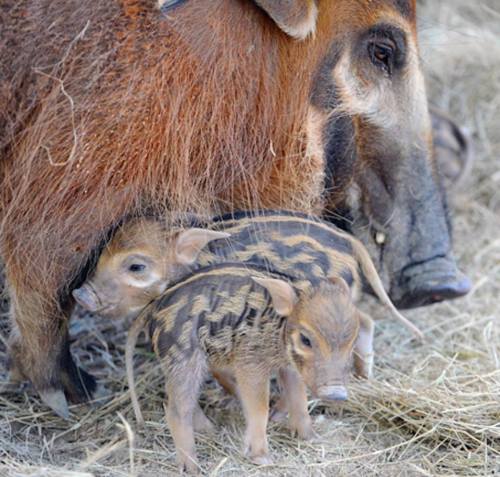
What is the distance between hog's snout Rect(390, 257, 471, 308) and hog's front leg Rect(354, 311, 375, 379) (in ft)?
0.78

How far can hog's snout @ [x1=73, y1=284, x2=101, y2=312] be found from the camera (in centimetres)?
302

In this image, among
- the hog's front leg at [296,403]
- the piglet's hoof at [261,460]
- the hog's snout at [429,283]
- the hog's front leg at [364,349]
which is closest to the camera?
the piglet's hoof at [261,460]

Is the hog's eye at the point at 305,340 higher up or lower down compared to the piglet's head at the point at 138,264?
lower down

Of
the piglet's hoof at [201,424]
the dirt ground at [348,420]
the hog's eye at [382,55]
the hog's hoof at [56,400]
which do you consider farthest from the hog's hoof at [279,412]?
the hog's eye at [382,55]

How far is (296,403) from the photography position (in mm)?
3213

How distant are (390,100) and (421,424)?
3.39ft

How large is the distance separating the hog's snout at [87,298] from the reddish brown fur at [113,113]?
0.39 ft

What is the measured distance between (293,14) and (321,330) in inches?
37.4

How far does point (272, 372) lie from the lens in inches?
120

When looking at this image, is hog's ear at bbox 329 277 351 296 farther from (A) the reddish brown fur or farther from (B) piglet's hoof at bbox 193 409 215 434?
(B) piglet's hoof at bbox 193 409 215 434

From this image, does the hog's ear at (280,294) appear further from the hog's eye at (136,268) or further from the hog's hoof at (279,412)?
the hog's hoof at (279,412)

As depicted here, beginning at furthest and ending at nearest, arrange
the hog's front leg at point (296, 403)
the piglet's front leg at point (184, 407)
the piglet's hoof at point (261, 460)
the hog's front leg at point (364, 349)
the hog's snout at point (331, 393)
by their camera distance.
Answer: the hog's front leg at point (364, 349) < the hog's front leg at point (296, 403) < the piglet's hoof at point (261, 460) < the piglet's front leg at point (184, 407) < the hog's snout at point (331, 393)

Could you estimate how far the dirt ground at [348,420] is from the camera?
3.08m

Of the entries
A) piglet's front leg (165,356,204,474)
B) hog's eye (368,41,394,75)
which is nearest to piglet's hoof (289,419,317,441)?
piglet's front leg (165,356,204,474)
